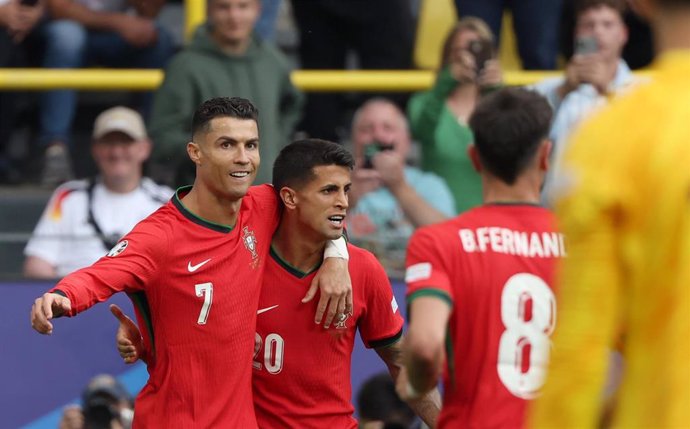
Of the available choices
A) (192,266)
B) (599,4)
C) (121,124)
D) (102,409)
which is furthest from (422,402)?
(599,4)

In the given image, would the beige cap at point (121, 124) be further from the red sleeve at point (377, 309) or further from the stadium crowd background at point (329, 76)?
the red sleeve at point (377, 309)

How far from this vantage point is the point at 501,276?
158 inches

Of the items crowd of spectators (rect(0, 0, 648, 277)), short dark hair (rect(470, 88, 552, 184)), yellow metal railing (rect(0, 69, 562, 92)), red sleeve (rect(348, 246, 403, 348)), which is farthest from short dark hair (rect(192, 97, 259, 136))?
yellow metal railing (rect(0, 69, 562, 92))

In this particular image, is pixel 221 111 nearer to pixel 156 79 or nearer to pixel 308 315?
pixel 308 315

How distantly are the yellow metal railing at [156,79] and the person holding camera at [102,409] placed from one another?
195 cm

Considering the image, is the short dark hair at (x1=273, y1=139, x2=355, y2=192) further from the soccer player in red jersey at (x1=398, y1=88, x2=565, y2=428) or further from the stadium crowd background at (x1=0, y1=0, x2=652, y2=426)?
the stadium crowd background at (x1=0, y1=0, x2=652, y2=426)

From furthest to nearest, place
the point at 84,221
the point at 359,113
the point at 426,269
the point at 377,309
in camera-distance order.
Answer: the point at 359,113, the point at 84,221, the point at 377,309, the point at 426,269

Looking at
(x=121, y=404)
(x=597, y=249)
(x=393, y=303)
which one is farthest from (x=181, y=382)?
(x=597, y=249)

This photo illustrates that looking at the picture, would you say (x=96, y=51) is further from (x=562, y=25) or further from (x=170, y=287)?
(x=170, y=287)

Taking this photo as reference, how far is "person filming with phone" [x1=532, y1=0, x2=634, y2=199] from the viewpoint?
723 centimetres

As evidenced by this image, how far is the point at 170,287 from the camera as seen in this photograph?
4.89 m

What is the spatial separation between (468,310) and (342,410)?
1.28 meters

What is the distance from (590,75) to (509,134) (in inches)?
130

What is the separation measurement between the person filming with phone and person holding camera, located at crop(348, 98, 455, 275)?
663 mm
